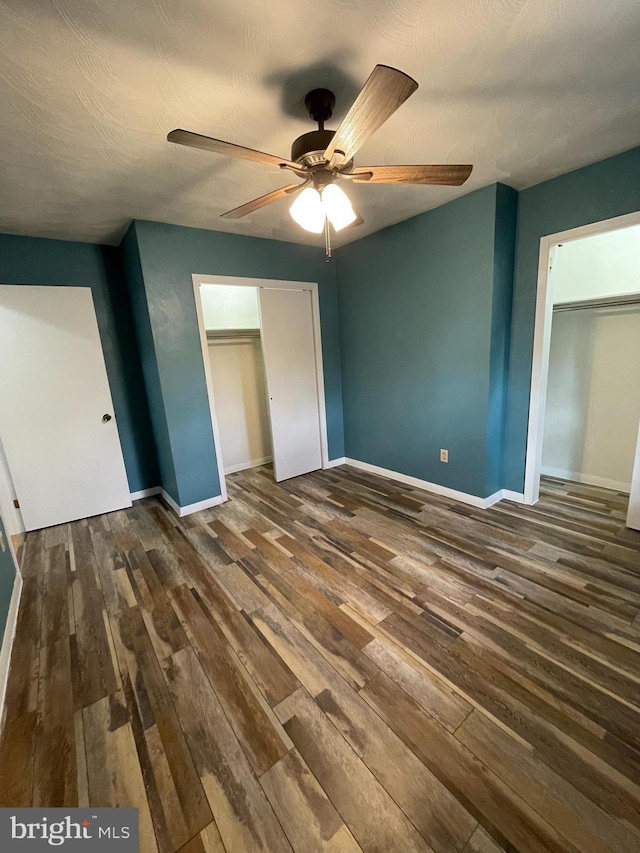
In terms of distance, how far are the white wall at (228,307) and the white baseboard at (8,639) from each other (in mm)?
2855

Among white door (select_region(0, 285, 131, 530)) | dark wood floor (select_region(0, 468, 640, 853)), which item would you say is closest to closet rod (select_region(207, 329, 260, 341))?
white door (select_region(0, 285, 131, 530))

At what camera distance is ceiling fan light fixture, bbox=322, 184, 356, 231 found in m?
1.47

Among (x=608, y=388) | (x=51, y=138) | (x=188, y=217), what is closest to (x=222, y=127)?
(x=51, y=138)

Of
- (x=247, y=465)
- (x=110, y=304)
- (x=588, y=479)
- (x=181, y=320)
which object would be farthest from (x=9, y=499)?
(x=588, y=479)

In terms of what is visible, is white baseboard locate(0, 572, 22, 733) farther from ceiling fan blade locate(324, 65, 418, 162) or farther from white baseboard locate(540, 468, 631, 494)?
white baseboard locate(540, 468, 631, 494)

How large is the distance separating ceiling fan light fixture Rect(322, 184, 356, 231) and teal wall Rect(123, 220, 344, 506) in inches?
67.7

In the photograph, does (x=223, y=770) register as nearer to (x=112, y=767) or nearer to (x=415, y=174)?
(x=112, y=767)

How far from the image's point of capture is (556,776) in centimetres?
107

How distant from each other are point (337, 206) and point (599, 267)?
266cm

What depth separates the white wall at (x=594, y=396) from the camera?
9.15 ft

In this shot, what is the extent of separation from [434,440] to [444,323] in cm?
104

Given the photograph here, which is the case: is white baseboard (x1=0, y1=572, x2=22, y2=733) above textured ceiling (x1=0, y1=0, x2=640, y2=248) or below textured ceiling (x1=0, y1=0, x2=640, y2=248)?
below

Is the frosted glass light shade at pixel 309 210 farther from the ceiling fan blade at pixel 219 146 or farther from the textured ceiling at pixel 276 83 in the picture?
the textured ceiling at pixel 276 83

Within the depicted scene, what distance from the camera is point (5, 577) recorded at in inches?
74.7
